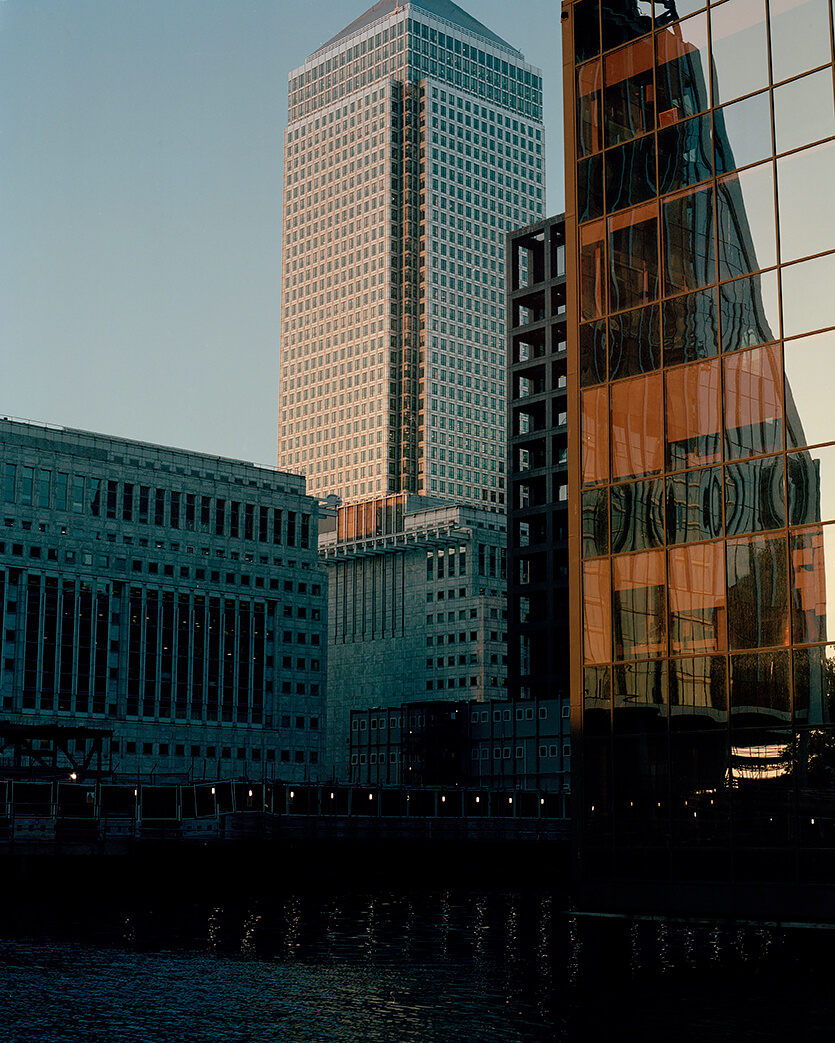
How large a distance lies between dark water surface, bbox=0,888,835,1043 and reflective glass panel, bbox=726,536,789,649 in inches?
365

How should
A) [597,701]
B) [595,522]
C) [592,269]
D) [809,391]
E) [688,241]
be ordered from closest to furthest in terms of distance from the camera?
1. [809,391]
2. [688,241]
3. [597,701]
4. [595,522]
5. [592,269]

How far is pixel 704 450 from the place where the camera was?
150 ft

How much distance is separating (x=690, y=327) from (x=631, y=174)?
6.64m

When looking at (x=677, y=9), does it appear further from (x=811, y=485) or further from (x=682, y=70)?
(x=811, y=485)

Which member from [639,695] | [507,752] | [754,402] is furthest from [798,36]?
[507,752]

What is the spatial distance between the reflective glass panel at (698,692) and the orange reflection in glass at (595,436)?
7.43m

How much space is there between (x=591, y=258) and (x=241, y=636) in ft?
466

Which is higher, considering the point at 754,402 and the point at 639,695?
the point at 754,402

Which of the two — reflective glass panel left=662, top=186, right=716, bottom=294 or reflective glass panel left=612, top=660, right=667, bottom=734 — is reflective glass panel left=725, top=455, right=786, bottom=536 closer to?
reflective glass panel left=612, top=660, right=667, bottom=734

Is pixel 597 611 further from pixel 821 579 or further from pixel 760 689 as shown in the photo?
pixel 821 579

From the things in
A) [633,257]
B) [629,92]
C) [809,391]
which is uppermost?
[629,92]

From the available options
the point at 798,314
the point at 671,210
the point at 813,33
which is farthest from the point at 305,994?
the point at 813,33

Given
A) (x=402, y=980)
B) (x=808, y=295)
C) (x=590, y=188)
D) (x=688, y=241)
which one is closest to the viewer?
(x=402, y=980)

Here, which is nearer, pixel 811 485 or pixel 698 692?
pixel 811 485
